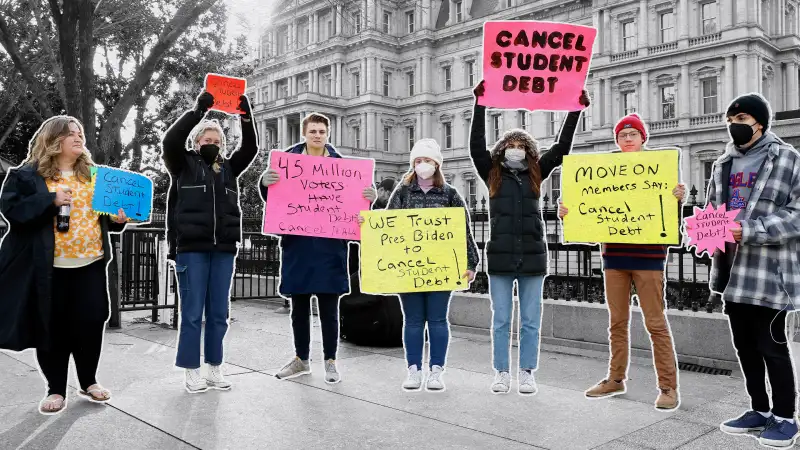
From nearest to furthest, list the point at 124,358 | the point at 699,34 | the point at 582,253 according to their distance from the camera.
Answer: the point at 124,358, the point at 582,253, the point at 699,34

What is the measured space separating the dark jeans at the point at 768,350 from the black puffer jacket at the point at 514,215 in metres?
1.31

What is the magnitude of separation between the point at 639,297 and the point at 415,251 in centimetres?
158

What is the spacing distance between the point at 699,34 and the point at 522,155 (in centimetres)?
3892

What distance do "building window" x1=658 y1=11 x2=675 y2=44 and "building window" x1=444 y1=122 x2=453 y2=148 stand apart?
60.2 feet

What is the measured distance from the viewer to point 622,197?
4.64 meters

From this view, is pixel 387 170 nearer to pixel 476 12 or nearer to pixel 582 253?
pixel 476 12

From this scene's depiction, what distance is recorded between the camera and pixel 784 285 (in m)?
3.74

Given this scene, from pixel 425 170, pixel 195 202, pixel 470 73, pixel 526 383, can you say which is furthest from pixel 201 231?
pixel 470 73

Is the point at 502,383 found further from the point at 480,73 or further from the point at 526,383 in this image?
the point at 480,73

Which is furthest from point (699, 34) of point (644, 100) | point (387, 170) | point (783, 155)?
point (783, 155)

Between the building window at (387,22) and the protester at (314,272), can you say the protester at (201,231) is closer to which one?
the protester at (314,272)

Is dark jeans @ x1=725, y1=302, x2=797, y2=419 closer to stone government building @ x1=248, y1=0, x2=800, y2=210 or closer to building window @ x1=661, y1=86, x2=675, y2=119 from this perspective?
stone government building @ x1=248, y1=0, x2=800, y2=210

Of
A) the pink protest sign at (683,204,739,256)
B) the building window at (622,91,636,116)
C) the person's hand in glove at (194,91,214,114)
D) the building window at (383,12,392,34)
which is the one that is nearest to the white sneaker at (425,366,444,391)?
the pink protest sign at (683,204,739,256)

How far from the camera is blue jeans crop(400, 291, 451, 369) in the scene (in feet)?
16.3
